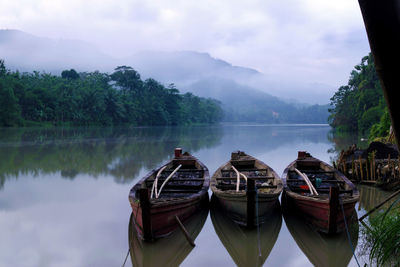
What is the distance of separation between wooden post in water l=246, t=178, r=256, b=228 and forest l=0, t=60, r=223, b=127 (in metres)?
40.2

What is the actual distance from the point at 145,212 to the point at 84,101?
157ft

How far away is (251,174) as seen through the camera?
27.4ft

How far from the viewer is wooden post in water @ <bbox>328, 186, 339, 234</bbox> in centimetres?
508

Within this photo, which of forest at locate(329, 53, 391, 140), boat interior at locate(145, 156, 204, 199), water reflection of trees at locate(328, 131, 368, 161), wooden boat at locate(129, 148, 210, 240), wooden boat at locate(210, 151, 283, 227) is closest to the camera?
wooden boat at locate(129, 148, 210, 240)

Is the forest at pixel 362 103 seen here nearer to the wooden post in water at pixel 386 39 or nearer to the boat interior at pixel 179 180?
the boat interior at pixel 179 180

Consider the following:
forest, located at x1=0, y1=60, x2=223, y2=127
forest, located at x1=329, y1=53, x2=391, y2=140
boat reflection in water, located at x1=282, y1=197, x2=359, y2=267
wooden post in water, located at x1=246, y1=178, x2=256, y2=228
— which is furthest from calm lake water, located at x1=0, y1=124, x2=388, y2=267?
forest, located at x1=0, y1=60, x2=223, y2=127

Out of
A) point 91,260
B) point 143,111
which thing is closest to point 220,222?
point 91,260

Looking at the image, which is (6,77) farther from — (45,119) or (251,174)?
(251,174)

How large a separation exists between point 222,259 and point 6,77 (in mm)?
44437

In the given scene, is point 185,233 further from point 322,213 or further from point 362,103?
point 362,103

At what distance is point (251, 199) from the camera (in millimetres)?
5457

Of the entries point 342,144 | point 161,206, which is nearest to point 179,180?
point 161,206

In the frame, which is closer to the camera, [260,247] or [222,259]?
[222,259]

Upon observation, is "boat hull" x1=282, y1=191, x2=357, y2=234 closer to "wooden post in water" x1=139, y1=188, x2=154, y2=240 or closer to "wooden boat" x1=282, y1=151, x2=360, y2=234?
"wooden boat" x1=282, y1=151, x2=360, y2=234
